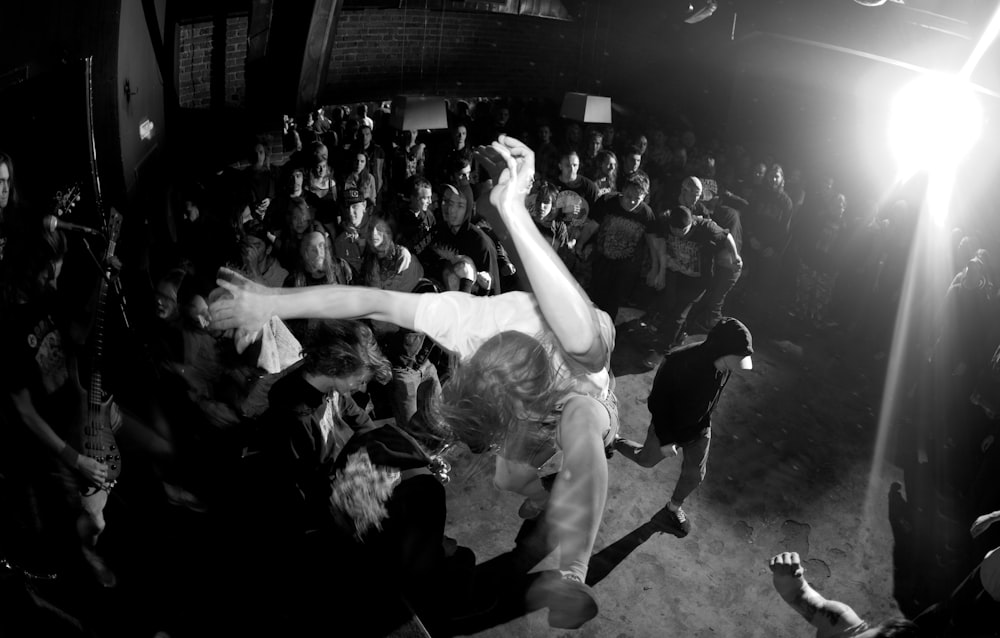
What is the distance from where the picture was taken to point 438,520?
9.45ft

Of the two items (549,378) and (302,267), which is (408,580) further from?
(302,267)

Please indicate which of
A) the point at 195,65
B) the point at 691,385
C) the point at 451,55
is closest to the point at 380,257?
the point at 691,385

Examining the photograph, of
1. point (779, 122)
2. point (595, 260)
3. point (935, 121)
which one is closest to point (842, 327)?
point (595, 260)

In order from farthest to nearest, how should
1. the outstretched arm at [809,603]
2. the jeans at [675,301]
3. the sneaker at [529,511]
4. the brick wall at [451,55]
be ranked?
the brick wall at [451,55]
the jeans at [675,301]
the sneaker at [529,511]
the outstretched arm at [809,603]

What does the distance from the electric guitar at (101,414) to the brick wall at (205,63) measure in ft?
14.8

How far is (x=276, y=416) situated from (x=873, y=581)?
3901 millimetres

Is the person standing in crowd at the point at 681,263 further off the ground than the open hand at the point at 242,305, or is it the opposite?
the open hand at the point at 242,305

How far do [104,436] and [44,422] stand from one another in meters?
0.34

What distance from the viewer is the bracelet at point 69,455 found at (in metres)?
2.60

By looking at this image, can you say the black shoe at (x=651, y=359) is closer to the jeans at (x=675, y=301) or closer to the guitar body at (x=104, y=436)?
the jeans at (x=675, y=301)

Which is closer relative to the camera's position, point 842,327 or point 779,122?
point 842,327

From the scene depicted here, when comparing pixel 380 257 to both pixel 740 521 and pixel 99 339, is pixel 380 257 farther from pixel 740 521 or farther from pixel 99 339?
pixel 740 521

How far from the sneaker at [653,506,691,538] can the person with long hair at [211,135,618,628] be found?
6.87 ft

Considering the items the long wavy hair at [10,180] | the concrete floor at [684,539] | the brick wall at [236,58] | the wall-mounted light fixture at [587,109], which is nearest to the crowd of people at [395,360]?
the long wavy hair at [10,180]
